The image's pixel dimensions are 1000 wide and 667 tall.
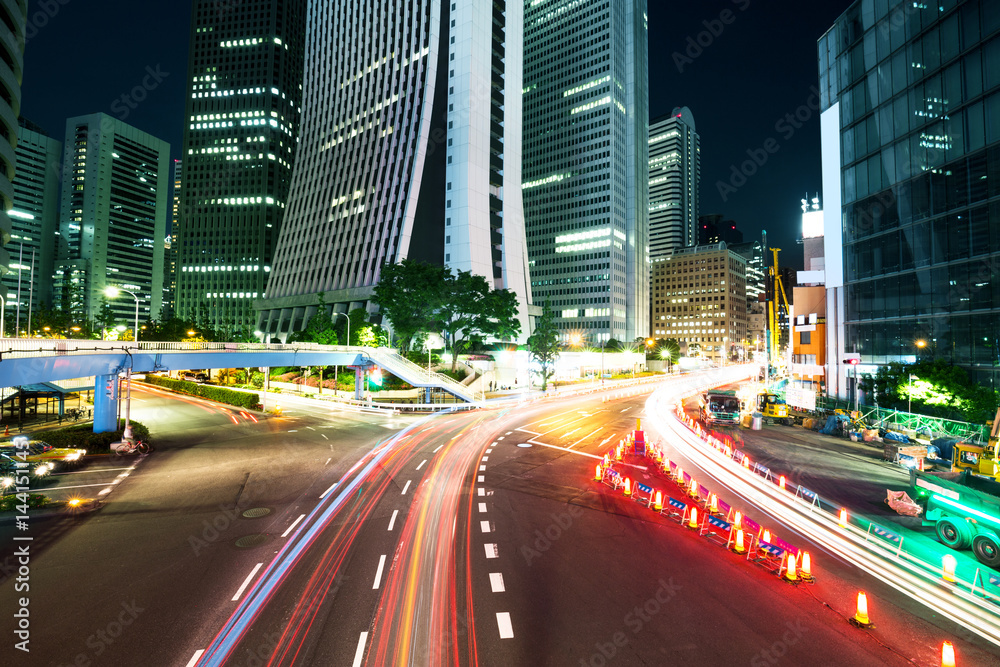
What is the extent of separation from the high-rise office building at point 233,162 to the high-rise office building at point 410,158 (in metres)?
46.8

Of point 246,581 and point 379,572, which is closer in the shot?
point 246,581

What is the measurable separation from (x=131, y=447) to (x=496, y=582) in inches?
962

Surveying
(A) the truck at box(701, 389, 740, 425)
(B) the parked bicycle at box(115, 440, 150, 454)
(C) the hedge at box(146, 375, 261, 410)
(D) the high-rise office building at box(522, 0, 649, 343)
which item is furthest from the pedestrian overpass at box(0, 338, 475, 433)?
(D) the high-rise office building at box(522, 0, 649, 343)

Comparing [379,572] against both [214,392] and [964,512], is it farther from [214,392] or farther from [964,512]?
[214,392]

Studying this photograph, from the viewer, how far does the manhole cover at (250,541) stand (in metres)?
13.0

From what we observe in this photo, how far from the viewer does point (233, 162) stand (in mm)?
143250

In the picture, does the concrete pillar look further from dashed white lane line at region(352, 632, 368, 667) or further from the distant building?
the distant building

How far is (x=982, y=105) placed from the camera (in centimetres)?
3052

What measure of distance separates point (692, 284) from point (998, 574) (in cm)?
20059

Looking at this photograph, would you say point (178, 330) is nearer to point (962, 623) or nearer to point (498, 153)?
point (498, 153)

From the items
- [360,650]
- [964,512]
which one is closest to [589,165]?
[964,512]

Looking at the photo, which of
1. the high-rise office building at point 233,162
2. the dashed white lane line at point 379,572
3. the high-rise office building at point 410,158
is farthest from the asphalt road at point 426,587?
the high-rise office building at point 233,162

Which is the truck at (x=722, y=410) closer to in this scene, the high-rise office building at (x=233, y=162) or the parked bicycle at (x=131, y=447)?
the parked bicycle at (x=131, y=447)

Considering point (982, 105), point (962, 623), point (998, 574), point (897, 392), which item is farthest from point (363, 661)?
point (982, 105)
